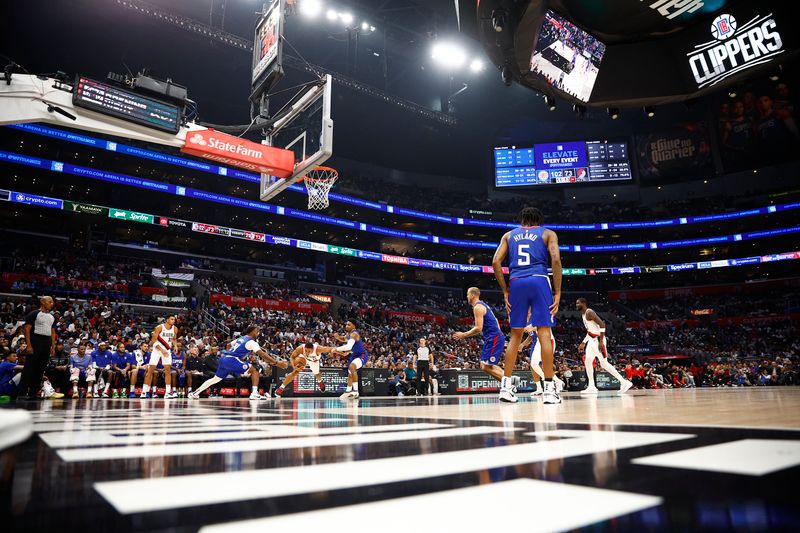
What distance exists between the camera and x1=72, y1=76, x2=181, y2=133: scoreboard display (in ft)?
26.6

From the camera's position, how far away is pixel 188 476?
102cm

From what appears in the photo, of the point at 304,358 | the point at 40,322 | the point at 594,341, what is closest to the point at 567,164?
the point at 594,341

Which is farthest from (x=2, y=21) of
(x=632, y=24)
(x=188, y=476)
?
(x=188, y=476)

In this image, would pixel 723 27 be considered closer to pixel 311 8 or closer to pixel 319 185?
pixel 319 185

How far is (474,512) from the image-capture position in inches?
27.0

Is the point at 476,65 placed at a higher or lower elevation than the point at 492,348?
higher

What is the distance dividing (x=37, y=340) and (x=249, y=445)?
7722 millimetres

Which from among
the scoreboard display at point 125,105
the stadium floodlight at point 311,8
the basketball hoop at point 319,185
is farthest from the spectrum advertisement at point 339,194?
the scoreboard display at point 125,105

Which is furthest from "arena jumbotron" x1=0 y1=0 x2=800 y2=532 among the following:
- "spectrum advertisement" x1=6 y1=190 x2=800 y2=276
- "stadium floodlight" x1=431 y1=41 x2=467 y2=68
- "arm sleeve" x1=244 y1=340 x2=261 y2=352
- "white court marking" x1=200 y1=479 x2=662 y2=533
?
"arm sleeve" x1=244 y1=340 x2=261 y2=352

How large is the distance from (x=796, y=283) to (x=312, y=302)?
3504 centimetres

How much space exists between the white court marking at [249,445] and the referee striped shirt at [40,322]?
738cm

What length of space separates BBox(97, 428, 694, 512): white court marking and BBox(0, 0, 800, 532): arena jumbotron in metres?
0.01

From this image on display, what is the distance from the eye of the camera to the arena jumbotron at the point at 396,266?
969mm

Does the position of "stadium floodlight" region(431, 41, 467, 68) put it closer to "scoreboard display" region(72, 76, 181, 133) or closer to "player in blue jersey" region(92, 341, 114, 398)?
"scoreboard display" region(72, 76, 181, 133)
